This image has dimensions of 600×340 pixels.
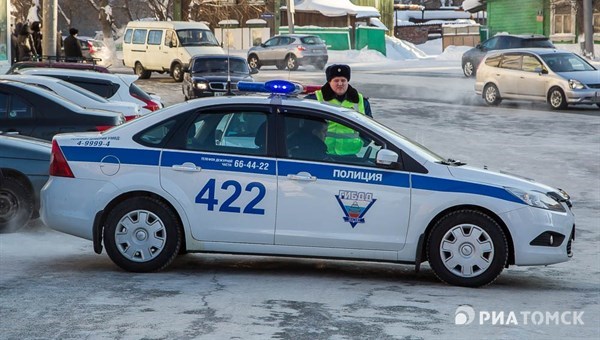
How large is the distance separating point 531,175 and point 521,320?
10.4 m

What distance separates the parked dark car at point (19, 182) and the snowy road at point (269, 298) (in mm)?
194

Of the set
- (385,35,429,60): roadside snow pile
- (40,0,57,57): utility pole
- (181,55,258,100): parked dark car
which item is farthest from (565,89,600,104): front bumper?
(385,35,429,60): roadside snow pile

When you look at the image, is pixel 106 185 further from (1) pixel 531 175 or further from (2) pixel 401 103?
(2) pixel 401 103

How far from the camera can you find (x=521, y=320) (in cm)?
794


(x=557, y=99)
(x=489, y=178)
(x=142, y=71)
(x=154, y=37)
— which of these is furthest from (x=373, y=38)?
(x=489, y=178)

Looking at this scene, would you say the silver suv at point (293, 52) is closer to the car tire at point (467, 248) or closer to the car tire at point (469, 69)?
the car tire at point (469, 69)

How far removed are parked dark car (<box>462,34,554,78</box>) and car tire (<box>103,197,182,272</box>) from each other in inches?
1309

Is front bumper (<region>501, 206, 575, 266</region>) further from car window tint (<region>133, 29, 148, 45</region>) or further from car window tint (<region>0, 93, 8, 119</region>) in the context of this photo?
car window tint (<region>133, 29, 148, 45</region>)

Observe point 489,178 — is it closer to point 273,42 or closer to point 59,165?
point 59,165

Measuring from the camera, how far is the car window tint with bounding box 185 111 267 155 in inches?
371

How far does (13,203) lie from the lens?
12109 millimetres

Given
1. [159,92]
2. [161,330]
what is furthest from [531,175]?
[159,92]

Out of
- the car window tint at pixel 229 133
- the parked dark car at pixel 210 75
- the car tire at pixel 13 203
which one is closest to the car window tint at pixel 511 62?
the parked dark car at pixel 210 75

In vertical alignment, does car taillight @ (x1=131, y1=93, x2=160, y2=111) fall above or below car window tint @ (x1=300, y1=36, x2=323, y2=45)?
below
